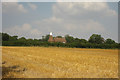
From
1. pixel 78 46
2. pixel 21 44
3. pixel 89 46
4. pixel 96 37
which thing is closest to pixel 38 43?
pixel 21 44

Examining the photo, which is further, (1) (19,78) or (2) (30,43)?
(2) (30,43)

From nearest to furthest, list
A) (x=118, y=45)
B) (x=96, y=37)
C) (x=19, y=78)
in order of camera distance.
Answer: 1. (x=19, y=78)
2. (x=118, y=45)
3. (x=96, y=37)

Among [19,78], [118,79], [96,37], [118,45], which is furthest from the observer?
[96,37]

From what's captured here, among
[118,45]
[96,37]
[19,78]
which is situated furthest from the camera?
[96,37]

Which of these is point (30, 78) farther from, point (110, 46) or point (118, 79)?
point (110, 46)

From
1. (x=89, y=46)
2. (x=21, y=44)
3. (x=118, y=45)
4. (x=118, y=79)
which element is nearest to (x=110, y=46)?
(x=118, y=45)

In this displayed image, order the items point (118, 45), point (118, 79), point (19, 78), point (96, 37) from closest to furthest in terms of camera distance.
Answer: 1. point (19, 78)
2. point (118, 79)
3. point (118, 45)
4. point (96, 37)

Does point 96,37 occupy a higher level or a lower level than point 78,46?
higher

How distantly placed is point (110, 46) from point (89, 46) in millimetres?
7907

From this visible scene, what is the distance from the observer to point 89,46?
51.1 m

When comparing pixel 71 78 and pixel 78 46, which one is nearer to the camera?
pixel 71 78

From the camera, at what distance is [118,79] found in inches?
226

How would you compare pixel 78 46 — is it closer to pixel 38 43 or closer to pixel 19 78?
pixel 38 43

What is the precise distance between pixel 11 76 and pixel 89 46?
4761 centimetres
